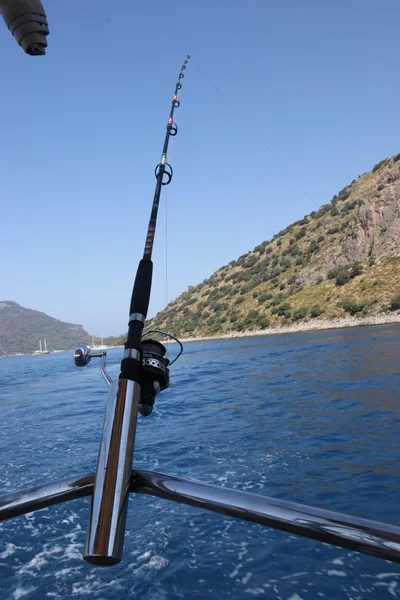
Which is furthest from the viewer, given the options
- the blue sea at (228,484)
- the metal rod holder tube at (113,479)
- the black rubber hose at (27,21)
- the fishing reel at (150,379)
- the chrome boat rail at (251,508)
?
the blue sea at (228,484)

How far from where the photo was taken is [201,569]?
144 inches

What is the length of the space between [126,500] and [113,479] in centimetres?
9

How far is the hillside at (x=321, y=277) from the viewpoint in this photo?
4631cm

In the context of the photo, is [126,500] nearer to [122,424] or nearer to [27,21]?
[122,424]

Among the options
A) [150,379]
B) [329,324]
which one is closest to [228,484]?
[150,379]

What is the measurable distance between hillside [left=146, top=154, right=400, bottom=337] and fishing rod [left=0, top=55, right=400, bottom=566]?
40445mm

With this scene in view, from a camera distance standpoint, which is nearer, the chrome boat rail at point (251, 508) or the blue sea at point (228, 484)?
the chrome boat rail at point (251, 508)

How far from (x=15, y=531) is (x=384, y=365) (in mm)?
11711

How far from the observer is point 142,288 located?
2297 millimetres

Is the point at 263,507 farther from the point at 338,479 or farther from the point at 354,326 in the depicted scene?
the point at 354,326

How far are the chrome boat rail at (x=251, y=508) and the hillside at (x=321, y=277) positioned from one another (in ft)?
133

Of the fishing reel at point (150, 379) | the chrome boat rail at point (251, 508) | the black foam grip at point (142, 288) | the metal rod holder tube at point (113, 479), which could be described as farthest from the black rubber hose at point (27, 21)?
the chrome boat rail at point (251, 508)

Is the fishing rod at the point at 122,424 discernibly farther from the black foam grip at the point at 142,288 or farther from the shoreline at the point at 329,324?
the shoreline at the point at 329,324

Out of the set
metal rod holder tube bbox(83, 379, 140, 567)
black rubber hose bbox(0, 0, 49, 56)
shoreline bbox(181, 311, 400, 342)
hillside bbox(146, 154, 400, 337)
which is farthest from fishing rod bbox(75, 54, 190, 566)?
hillside bbox(146, 154, 400, 337)
